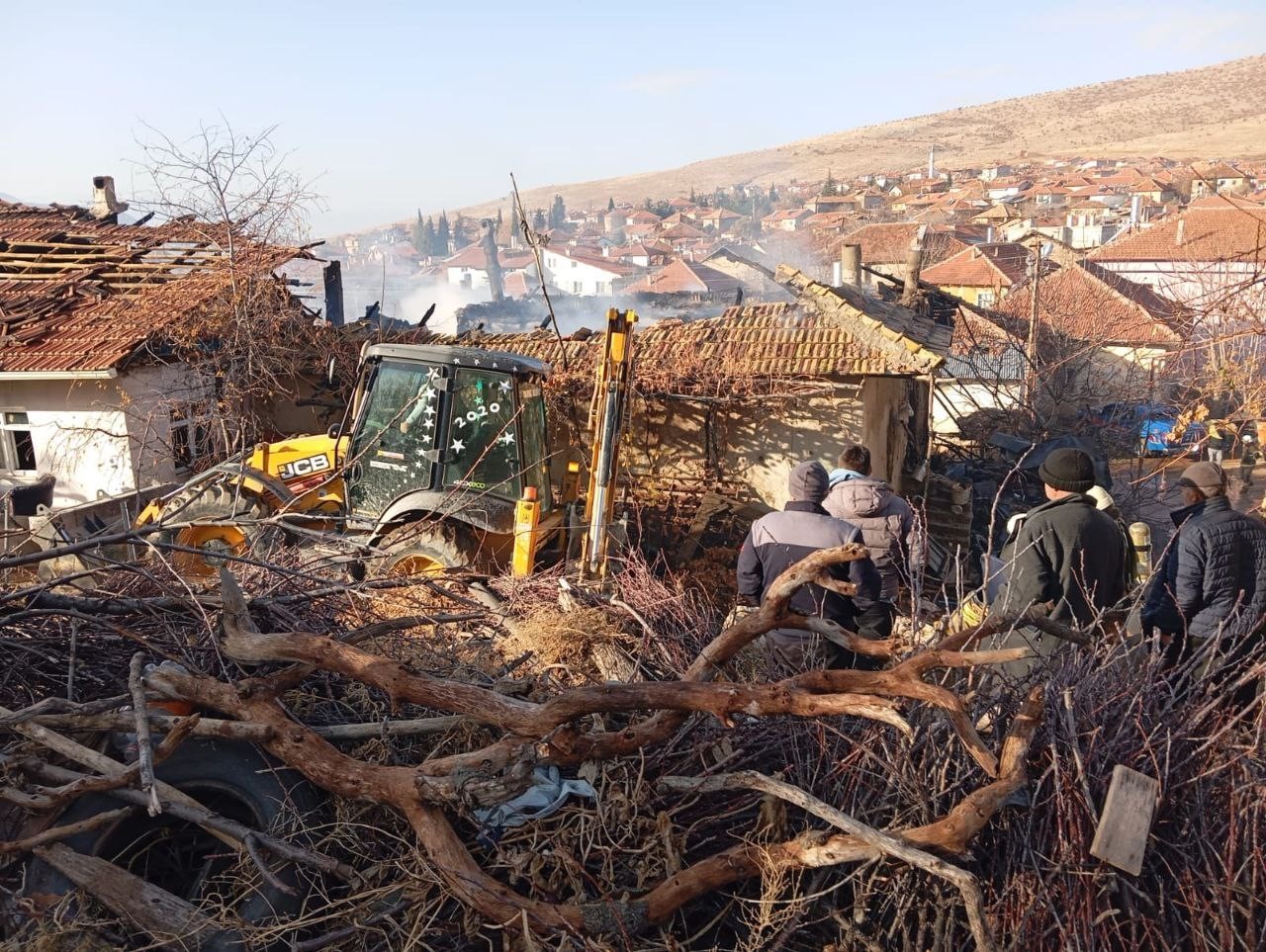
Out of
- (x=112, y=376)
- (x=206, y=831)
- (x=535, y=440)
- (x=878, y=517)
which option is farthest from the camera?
(x=112, y=376)

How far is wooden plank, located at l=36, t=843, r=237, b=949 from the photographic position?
343cm

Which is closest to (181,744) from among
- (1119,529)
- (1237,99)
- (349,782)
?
(349,782)

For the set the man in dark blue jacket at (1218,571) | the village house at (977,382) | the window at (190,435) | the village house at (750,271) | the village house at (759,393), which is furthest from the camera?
the village house at (750,271)

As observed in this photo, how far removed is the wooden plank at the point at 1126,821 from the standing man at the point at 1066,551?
162 cm

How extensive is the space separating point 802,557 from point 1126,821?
213 cm

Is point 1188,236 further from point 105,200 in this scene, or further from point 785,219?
point 785,219

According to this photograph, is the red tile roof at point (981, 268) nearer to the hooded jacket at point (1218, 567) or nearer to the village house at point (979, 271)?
the village house at point (979, 271)

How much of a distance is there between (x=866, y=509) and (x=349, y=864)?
146 inches

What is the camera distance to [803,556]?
5.12 metres

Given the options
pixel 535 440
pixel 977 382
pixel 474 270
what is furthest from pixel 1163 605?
pixel 474 270

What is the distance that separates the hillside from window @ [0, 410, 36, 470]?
89563mm

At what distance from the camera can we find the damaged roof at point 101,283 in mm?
13031

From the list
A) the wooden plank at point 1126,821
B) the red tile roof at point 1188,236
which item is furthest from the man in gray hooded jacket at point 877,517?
the red tile roof at point 1188,236

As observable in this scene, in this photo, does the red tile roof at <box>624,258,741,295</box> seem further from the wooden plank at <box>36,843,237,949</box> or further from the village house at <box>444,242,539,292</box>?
the wooden plank at <box>36,843,237,949</box>
